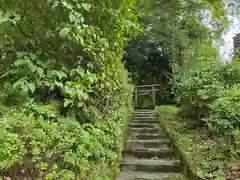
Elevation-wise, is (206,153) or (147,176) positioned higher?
(206,153)

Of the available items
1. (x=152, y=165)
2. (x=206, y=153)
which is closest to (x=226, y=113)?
(x=206, y=153)

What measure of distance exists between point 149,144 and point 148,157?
0.42m

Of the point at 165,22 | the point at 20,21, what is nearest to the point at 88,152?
the point at 20,21

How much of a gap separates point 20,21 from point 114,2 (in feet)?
3.87

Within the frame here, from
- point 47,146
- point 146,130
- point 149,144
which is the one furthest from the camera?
point 146,130

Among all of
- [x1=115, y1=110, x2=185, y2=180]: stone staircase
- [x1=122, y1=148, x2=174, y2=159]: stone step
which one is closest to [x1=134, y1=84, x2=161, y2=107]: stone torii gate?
[x1=115, y1=110, x2=185, y2=180]: stone staircase

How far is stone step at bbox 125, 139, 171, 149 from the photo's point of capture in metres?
4.12

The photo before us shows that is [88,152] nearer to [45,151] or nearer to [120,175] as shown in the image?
[45,151]

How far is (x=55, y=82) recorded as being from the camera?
84.4 inches

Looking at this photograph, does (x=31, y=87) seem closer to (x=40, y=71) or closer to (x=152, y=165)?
(x=40, y=71)

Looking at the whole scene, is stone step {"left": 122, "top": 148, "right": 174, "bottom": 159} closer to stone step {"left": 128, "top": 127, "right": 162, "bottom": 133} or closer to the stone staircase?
the stone staircase

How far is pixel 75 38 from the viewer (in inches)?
87.0

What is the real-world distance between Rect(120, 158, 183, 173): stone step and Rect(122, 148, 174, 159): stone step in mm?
183

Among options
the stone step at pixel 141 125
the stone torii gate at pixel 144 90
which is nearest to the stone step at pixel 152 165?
the stone step at pixel 141 125
